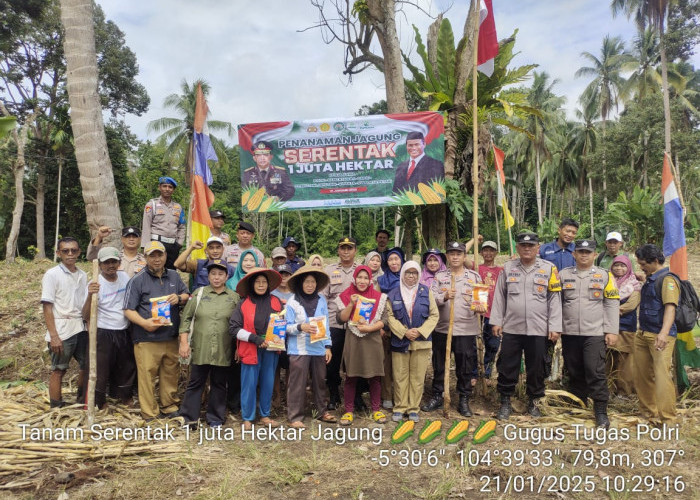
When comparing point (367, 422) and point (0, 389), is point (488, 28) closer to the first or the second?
point (367, 422)

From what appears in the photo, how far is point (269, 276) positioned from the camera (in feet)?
16.8

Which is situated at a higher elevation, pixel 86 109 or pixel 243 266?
pixel 86 109

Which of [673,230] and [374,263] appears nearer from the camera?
[673,230]

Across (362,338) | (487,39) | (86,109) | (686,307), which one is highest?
(487,39)

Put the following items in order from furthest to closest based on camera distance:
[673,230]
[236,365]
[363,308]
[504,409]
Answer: [673,230]
[236,365]
[504,409]
[363,308]

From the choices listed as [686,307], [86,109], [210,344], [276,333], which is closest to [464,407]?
[276,333]

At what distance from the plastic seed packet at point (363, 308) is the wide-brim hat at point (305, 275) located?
0.49m

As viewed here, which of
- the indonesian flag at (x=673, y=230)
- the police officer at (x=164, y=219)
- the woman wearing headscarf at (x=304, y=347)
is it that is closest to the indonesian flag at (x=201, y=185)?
the police officer at (x=164, y=219)

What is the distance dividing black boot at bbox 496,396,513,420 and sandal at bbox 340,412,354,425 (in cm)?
161

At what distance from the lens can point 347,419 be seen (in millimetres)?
4977

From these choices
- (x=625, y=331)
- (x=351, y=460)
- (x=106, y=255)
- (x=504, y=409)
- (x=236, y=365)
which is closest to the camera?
(x=351, y=460)

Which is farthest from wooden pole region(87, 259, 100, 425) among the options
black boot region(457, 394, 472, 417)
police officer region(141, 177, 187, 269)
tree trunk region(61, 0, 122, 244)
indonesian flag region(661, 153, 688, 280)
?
indonesian flag region(661, 153, 688, 280)

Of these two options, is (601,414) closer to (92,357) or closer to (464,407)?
(464,407)

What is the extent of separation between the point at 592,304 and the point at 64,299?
5.56 meters
